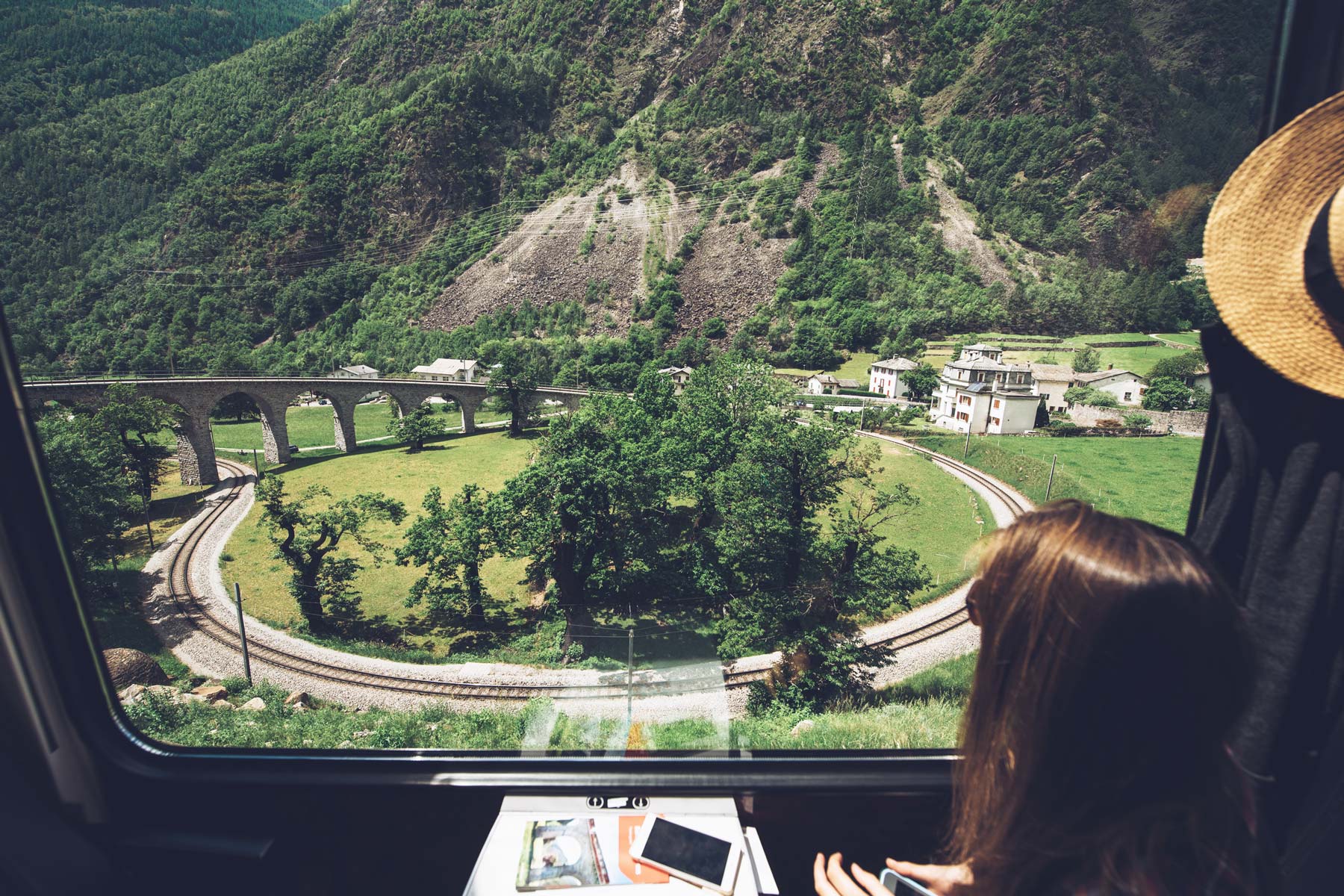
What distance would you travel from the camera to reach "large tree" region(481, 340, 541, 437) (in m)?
8.36

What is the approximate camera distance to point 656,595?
6570 mm

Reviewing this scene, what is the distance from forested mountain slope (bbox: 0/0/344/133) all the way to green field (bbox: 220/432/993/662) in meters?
3.80

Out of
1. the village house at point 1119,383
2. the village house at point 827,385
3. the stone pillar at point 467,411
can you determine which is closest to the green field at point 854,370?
the village house at point 827,385

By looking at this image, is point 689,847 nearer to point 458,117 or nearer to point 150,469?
point 150,469

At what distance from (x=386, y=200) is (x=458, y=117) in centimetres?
318

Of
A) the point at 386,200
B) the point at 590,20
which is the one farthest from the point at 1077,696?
the point at 590,20

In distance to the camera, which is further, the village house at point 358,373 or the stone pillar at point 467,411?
the stone pillar at point 467,411

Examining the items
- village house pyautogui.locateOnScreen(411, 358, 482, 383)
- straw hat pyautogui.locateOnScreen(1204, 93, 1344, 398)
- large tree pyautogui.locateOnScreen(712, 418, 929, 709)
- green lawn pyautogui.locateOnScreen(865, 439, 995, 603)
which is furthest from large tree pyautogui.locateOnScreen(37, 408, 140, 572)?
green lawn pyautogui.locateOnScreen(865, 439, 995, 603)

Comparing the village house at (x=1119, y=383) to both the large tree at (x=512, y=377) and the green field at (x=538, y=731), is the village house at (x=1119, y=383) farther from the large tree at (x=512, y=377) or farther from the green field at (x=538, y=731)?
the large tree at (x=512, y=377)

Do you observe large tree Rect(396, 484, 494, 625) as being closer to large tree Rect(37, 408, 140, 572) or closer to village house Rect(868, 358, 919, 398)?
large tree Rect(37, 408, 140, 572)

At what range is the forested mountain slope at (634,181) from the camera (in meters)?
2.31

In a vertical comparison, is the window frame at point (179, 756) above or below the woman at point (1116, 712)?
below

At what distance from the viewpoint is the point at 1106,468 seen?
7.80 ft

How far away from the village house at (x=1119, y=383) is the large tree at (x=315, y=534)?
6.82m
